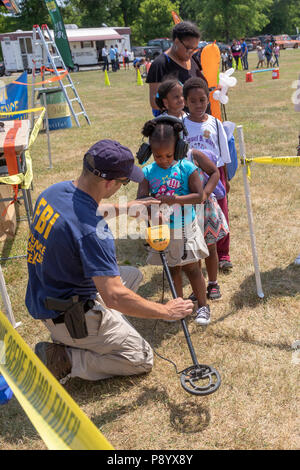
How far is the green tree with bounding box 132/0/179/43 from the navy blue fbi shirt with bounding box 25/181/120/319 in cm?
6501

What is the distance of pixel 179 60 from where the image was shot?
4391mm

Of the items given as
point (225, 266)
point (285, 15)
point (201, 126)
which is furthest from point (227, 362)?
point (285, 15)

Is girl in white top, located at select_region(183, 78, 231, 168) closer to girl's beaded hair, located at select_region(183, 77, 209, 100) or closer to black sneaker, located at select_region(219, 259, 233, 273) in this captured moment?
girl's beaded hair, located at select_region(183, 77, 209, 100)

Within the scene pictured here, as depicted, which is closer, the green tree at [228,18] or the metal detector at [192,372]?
the metal detector at [192,372]

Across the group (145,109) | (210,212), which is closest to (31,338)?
(210,212)

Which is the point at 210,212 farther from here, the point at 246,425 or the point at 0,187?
the point at 0,187

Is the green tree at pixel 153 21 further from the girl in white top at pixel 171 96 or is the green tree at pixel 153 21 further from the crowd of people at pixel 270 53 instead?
the girl in white top at pixel 171 96

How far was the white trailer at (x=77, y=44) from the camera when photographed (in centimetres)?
4062

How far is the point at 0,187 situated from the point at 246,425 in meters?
4.47

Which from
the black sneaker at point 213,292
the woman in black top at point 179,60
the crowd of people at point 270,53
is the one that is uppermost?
the crowd of people at point 270,53

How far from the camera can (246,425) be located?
2.65 metres

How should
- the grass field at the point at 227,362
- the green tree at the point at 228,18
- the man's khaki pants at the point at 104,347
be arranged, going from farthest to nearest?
the green tree at the point at 228,18, the man's khaki pants at the point at 104,347, the grass field at the point at 227,362

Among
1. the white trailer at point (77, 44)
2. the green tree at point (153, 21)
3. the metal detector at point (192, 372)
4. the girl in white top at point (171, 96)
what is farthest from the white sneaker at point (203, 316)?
the green tree at point (153, 21)

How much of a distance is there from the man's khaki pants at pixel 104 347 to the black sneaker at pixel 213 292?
1.08m
